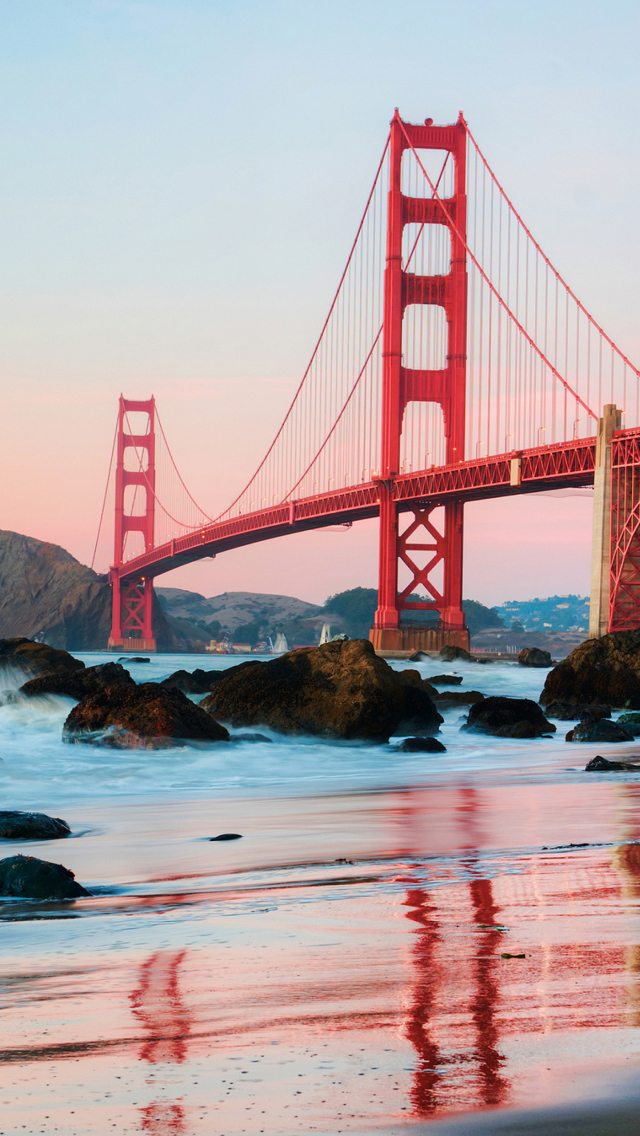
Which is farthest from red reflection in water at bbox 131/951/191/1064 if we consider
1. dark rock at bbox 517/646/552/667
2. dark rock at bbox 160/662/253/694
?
dark rock at bbox 517/646/552/667

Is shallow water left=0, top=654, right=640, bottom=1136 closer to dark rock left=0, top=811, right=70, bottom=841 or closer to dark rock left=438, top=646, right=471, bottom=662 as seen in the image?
dark rock left=0, top=811, right=70, bottom=841

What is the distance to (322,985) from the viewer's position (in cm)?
333

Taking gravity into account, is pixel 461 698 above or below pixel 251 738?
above

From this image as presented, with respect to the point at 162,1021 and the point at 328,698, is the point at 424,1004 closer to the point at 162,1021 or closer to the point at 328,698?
the point at 162,1021

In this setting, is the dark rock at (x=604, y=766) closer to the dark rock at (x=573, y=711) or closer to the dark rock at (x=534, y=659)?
the dark rock at (x=573, y=711)

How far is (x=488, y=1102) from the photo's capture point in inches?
92.0

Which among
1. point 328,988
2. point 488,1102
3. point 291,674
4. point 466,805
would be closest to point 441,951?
point 328,988

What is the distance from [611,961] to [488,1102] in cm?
119

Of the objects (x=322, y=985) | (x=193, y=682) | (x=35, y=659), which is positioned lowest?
(x=322, y=985)

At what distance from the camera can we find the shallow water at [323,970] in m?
2.44

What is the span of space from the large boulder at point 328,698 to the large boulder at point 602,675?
26.1 feet

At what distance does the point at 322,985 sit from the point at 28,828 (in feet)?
13.5

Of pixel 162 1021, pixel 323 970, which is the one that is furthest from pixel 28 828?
pixel 162 1021

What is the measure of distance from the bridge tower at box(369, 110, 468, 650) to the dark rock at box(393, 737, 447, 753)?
3774 centimetres
